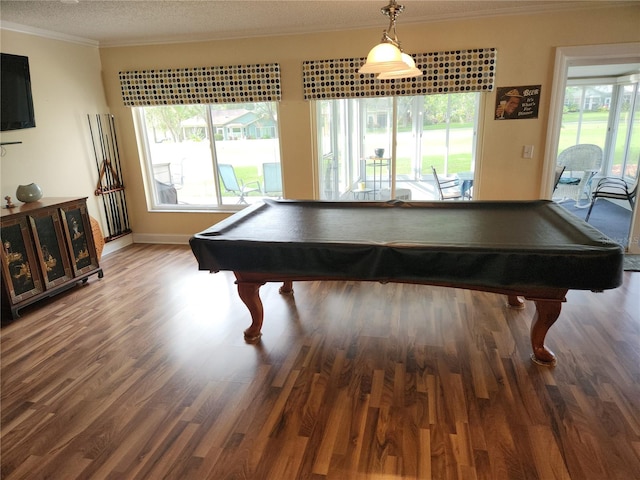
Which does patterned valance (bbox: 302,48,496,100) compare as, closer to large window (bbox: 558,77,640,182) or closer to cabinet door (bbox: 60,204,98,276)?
cabinet door (bbox: 60,204,98,276)

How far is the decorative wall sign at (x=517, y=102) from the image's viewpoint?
403 centimetres

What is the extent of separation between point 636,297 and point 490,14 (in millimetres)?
2884

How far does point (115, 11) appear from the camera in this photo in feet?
11.3

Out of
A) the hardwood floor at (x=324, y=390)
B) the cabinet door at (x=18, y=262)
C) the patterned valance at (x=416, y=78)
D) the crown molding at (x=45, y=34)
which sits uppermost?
the crown molding at (x=45, y=34)

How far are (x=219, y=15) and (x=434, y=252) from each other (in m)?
3.03

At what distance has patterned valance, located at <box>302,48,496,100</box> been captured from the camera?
4.00 meters

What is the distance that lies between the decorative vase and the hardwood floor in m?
0.99

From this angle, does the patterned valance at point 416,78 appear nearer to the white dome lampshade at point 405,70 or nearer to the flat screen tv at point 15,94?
the white dome lampshade at point 405,70

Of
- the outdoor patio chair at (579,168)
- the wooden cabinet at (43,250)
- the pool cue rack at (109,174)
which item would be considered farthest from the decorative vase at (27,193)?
the outdoor patio chair at (579,168)

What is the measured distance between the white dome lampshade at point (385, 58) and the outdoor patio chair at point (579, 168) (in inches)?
207

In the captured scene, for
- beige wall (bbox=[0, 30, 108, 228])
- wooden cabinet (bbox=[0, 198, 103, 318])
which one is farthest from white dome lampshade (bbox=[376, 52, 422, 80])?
beige wall (bbox=[0, 30, 108, 228])

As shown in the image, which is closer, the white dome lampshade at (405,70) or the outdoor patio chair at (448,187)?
the white dome lampshade at (405,70)

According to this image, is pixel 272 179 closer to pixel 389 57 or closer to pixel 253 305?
pixel 253 305

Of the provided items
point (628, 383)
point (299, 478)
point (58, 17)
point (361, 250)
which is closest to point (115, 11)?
point (58, 17)
